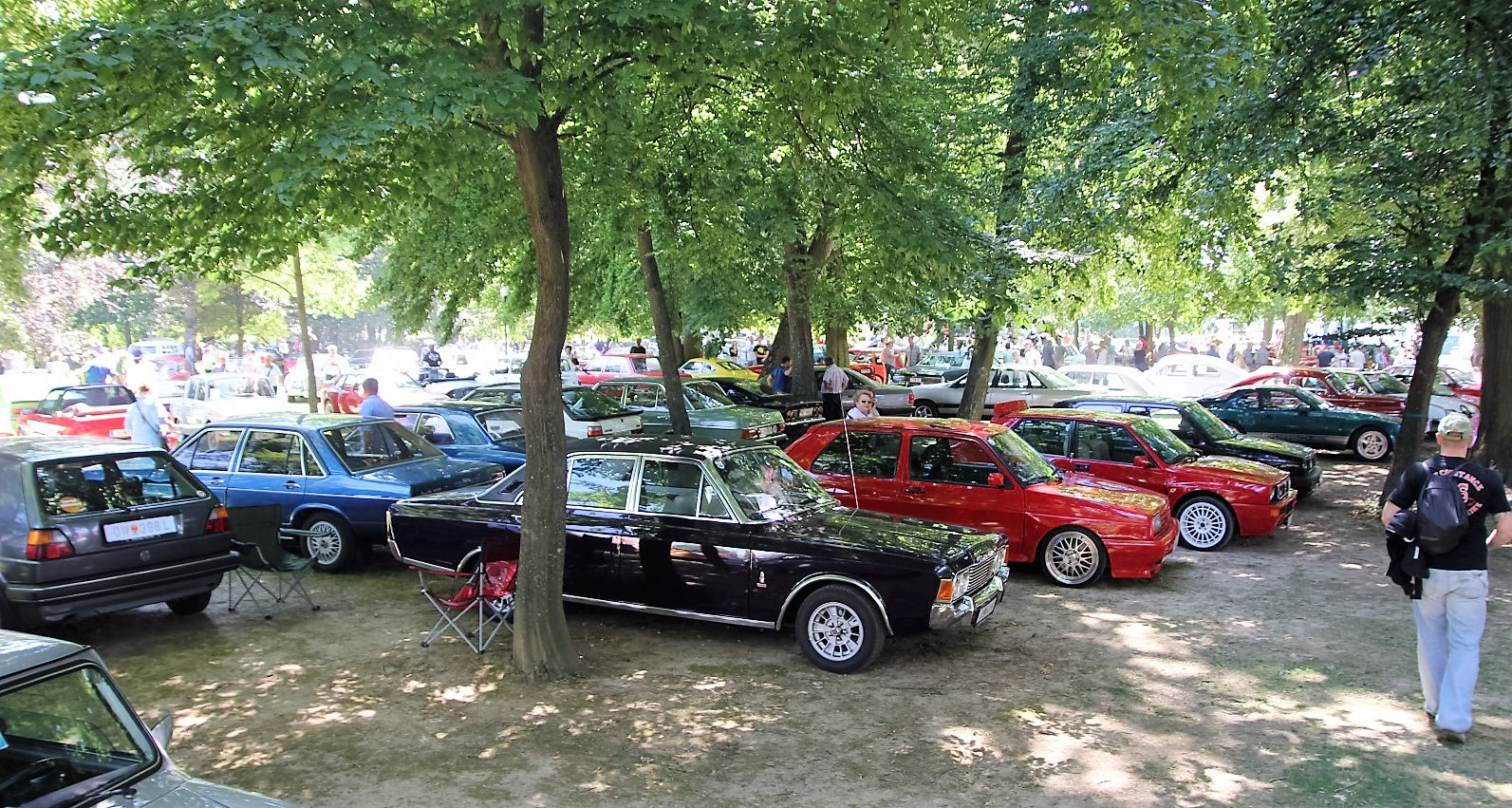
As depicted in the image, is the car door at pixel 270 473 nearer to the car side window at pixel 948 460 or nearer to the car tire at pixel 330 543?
the car tire at pixel 330 543

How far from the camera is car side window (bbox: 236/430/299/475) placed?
1040 centimetres

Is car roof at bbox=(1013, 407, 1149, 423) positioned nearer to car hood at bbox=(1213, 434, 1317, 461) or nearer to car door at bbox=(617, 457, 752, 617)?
car hood at bbox=(1213, 434, 1317, 461)

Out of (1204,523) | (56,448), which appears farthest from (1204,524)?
(56,448)

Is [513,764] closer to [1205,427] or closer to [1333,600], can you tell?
[1333,600]

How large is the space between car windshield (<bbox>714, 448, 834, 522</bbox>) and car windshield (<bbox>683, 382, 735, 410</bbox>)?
34.2 feet

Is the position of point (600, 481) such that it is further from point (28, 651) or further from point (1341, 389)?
point (1341, 389)

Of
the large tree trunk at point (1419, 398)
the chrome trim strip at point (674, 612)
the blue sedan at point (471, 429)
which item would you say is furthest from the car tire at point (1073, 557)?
the blue sedan at point (471, 429)

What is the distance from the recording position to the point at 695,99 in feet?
33.1

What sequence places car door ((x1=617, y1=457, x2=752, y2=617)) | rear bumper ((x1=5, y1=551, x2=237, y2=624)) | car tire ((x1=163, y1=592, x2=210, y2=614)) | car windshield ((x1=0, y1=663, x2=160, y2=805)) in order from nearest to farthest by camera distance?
1. car windshield ((x1=0, y1=663, x2=160, y2=805))
2. rear bumper ((x1=5, y1=551, x2=237, y2=624))
3. car door ((x1=617, y1=457, x2=752, y2=617))
4. car tire ((x1=163, y1=592, x2=210, y2=614))

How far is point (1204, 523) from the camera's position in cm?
1138

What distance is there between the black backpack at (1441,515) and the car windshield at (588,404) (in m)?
11.3

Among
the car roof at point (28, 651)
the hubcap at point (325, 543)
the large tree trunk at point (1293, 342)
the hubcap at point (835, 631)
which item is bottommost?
the hubcap at point (835, 631)

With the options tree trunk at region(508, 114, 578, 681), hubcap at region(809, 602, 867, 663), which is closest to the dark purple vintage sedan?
hubcap at region(809, 602, 867, 663)

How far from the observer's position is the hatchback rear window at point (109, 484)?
288 inches
